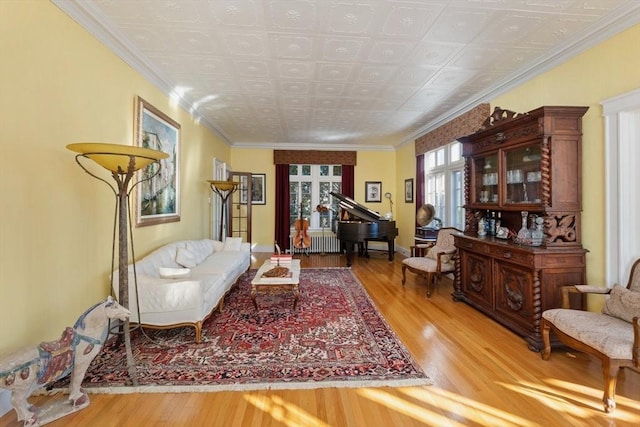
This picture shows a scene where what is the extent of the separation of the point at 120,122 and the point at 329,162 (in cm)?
566

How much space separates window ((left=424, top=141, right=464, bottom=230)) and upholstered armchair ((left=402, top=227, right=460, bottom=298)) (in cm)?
76

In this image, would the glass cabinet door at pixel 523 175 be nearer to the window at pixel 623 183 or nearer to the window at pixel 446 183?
the window at pixel 623 183

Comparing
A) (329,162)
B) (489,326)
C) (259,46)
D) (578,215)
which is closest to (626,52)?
(578,215)

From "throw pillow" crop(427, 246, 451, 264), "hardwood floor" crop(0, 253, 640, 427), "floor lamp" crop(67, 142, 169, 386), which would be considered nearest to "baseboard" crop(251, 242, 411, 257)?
"throw pillow" crop(427, 246, 451, 264)

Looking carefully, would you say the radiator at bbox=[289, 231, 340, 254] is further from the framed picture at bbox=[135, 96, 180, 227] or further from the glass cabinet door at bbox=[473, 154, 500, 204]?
the glass cabinet door at bbox=[473, 154, 500, 204]

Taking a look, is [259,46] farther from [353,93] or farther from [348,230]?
[348,230]

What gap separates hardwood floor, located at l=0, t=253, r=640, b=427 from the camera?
6.42 feet

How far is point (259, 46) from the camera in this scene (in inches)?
128

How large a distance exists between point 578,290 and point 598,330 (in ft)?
1.84

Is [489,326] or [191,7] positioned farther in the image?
[489,326]

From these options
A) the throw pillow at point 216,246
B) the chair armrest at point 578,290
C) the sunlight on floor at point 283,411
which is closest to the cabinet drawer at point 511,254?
the chair armrest at point 578,290

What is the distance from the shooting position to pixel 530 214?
3.53m

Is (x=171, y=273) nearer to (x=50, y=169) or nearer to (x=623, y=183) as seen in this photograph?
(x=50, y=169)

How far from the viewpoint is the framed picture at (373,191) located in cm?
870
